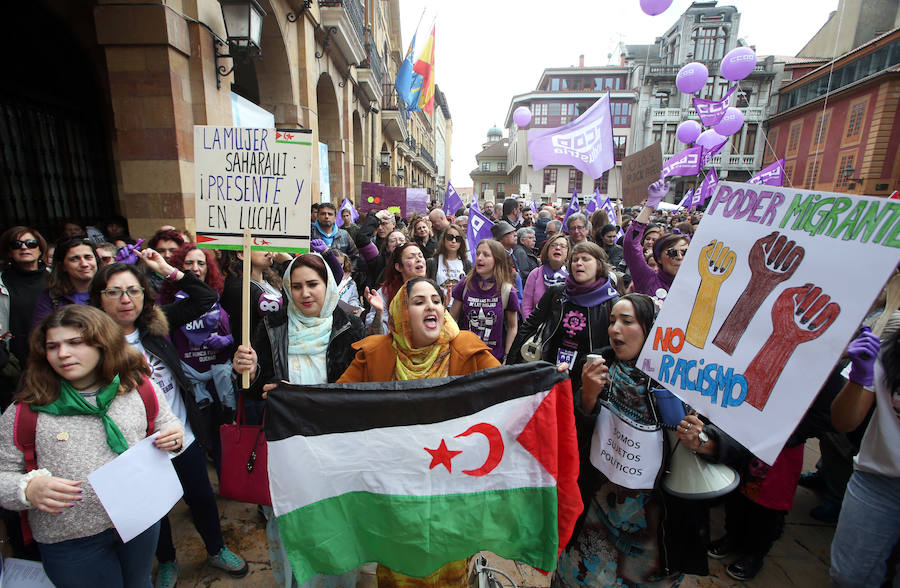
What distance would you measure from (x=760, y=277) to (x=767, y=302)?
0.10 metres

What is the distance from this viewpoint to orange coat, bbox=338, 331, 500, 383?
6.87ft

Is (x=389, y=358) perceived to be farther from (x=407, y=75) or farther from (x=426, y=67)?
(x=426, y=67)

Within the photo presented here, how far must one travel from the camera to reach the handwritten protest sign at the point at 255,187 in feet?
7.45

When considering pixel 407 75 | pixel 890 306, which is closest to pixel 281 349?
pixel 890 306

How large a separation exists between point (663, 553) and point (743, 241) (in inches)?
56.7

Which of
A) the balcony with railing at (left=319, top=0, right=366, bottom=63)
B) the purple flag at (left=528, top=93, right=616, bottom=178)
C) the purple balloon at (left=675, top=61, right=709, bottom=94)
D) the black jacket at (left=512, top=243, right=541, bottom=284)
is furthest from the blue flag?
the purple balloon at (left=675, top=61, right=709, bottom=94)

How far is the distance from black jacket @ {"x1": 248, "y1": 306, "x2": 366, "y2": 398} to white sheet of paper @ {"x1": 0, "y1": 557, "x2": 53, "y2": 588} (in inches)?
42.7

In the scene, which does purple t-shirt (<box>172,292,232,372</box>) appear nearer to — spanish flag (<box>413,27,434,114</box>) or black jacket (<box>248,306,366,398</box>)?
black jacket (<box>248,306,366,398</box>)

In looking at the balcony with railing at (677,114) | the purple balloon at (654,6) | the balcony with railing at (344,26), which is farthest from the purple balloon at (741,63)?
the balcony with railing at (677,114)

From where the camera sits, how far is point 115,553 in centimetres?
186

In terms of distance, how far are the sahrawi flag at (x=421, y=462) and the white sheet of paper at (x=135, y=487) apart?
1.76ft

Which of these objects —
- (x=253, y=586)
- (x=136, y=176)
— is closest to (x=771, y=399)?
(x=253, y=586)

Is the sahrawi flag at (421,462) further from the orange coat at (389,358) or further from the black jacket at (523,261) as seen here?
the black jacket at (523,261)

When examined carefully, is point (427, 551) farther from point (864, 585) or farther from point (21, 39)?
point (21, 39)
